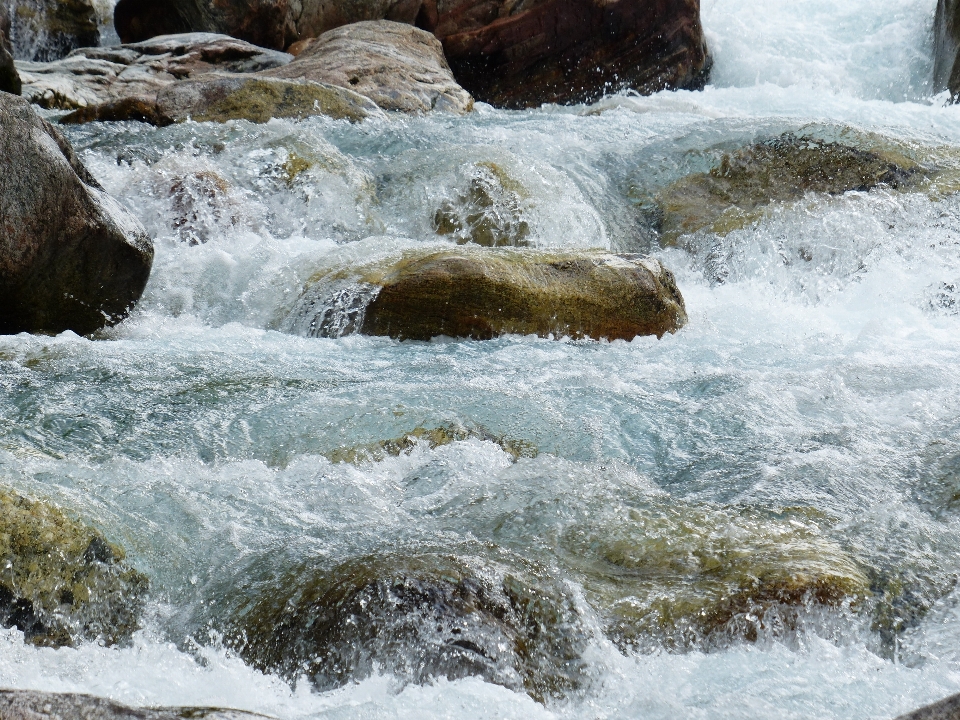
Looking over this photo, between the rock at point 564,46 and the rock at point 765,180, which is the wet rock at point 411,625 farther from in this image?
the rock at point 564,46

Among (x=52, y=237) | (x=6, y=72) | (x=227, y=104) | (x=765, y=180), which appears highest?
(x=6, y=72)

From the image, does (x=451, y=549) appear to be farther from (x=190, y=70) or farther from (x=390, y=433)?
(x=190, y=70)

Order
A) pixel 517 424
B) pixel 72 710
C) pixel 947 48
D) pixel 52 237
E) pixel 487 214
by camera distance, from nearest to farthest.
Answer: pixel 72 710
pixel 517 424
pixel 52 237
pixel 487 214
pixel 947 48

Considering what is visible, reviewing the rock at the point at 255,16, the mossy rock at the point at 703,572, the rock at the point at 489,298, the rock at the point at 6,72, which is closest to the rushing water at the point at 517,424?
the mossy rock at the point at 703,572

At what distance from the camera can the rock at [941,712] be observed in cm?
154

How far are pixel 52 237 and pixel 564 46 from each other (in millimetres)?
11384

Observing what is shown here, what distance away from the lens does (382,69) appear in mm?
11234

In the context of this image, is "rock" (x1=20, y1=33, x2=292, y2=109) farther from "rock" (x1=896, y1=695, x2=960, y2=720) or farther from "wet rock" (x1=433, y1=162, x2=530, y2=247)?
"rock" (x1=896, y1=695, x2=960, y2=720)

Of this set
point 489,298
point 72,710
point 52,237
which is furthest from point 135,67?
point 72,710

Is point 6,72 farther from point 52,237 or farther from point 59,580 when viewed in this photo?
point 59,580

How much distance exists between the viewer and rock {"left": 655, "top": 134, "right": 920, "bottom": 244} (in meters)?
8.16

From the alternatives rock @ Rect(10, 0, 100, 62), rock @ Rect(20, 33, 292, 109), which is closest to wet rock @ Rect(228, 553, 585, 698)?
rock @ Rect(20, 33, 292, 109)

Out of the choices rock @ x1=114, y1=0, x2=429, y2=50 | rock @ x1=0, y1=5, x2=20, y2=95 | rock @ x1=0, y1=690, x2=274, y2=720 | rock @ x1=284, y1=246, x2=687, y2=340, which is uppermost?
rock @ x1=114, y1=0, x2=429, y2=50

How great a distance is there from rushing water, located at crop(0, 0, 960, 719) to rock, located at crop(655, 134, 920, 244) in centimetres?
18
